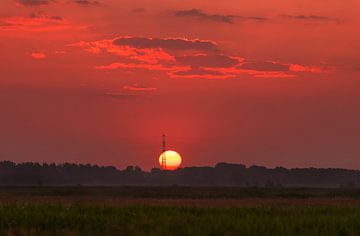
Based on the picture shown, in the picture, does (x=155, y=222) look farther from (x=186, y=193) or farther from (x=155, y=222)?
(x=186, y=193)

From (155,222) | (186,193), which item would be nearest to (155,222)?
(155,222)

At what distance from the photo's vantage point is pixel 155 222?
22.0 m

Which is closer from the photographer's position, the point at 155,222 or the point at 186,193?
the point at 155,222

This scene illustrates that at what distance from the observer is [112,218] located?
2412 centimetres

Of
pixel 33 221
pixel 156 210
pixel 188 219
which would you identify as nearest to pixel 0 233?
pixel 33 221

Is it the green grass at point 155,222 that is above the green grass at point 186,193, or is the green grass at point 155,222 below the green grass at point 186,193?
below

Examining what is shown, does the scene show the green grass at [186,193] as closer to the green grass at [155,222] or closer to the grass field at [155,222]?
the green grass at [155,222]

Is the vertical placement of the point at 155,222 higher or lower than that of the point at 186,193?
lower

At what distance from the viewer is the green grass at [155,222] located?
20406 mm

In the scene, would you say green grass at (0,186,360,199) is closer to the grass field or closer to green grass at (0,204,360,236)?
green grass at (0,204,360,236)

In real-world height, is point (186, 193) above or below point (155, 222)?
above

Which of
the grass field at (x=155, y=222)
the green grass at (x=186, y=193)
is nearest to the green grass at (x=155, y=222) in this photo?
the grass field at (x=155, y=222)

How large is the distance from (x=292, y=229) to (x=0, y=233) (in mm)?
8584

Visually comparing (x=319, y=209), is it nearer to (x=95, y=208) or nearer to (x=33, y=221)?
(x=95, y=208)
